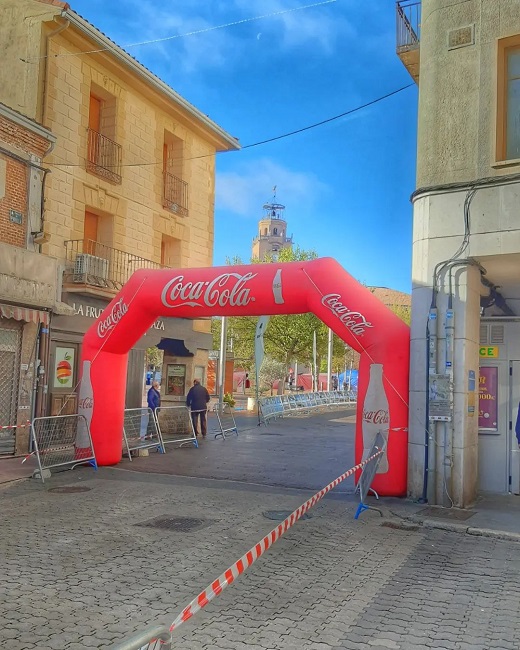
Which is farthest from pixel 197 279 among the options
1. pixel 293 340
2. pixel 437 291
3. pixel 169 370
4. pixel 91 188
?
pixel 293 340

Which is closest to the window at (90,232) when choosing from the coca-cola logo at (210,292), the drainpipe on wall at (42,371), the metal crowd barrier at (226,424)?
the drainpipe on wall at (42,371)

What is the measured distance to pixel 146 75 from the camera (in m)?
18.8

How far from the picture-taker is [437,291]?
966 centimetres

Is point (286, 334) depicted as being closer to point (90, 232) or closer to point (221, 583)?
point (90, 232)

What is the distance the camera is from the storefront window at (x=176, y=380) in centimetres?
2203

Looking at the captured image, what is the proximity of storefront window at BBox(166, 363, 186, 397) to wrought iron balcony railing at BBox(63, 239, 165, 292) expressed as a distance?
431 centimetres

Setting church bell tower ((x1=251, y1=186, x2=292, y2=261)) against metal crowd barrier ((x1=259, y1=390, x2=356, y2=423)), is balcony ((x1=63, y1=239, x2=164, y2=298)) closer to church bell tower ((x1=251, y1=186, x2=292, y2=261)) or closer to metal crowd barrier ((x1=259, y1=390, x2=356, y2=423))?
metal crowd barrier ((x1=259, y1=390, x2=356, y2=423))

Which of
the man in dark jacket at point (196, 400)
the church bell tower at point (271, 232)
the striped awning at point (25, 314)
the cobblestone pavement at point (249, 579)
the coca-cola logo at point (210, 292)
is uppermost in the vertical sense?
the church bell tower at point (271, 232)

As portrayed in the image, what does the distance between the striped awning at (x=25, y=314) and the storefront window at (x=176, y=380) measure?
7923 mm

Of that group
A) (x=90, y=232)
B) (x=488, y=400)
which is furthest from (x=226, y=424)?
(x=488, y=400)

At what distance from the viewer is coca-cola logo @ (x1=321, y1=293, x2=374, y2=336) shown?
1038cm

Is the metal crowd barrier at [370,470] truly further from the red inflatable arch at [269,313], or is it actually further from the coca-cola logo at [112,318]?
the coca-cola logo at [112,318]

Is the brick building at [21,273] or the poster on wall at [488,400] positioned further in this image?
the brick building at [21,273]

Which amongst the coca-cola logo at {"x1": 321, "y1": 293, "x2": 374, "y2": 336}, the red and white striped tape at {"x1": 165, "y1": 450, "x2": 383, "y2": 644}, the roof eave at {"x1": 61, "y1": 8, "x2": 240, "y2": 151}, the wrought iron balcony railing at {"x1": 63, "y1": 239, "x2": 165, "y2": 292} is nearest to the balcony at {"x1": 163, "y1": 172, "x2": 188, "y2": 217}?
the roof eave at {"x1": 61, "y1": 8, "x2": 240, "y2": 151}
